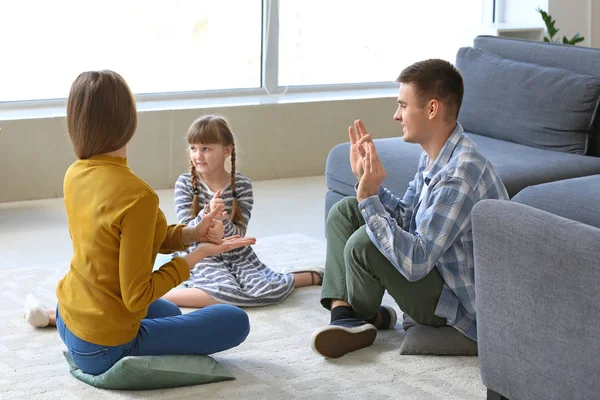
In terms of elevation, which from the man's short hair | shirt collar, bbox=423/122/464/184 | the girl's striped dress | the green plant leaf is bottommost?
the girl's striped dress

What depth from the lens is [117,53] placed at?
5.30 metres

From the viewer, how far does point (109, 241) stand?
2420 mm

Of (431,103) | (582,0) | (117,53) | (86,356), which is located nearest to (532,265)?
(431,103)

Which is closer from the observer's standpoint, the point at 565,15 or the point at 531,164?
the point at 531,164

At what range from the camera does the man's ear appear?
2865 millimetres

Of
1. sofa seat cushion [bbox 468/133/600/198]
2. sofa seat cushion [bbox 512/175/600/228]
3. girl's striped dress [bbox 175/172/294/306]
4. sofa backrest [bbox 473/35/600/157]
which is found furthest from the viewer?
sofa backrest [bbox 473/35/600/157]

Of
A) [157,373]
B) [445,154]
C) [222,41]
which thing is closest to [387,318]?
[445,154]

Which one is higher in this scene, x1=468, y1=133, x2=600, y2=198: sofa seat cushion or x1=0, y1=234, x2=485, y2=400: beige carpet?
x1=468, y1=133, x2=600, y2=198: sofa seat cushion

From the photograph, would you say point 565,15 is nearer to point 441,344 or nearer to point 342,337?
point 441,344

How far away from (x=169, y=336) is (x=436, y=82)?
1.08 meters

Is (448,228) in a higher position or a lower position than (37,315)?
higher

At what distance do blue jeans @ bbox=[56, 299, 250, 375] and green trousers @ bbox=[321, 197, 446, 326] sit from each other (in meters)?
0.35

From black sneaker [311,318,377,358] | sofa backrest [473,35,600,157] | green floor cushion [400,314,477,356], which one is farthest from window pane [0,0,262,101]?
green floor cushion [400,314,477,356]

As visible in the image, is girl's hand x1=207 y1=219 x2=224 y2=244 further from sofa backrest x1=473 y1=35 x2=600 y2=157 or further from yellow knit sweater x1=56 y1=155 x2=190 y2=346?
sofa backrest x1=473 y1=35 x2=600 y2=157
